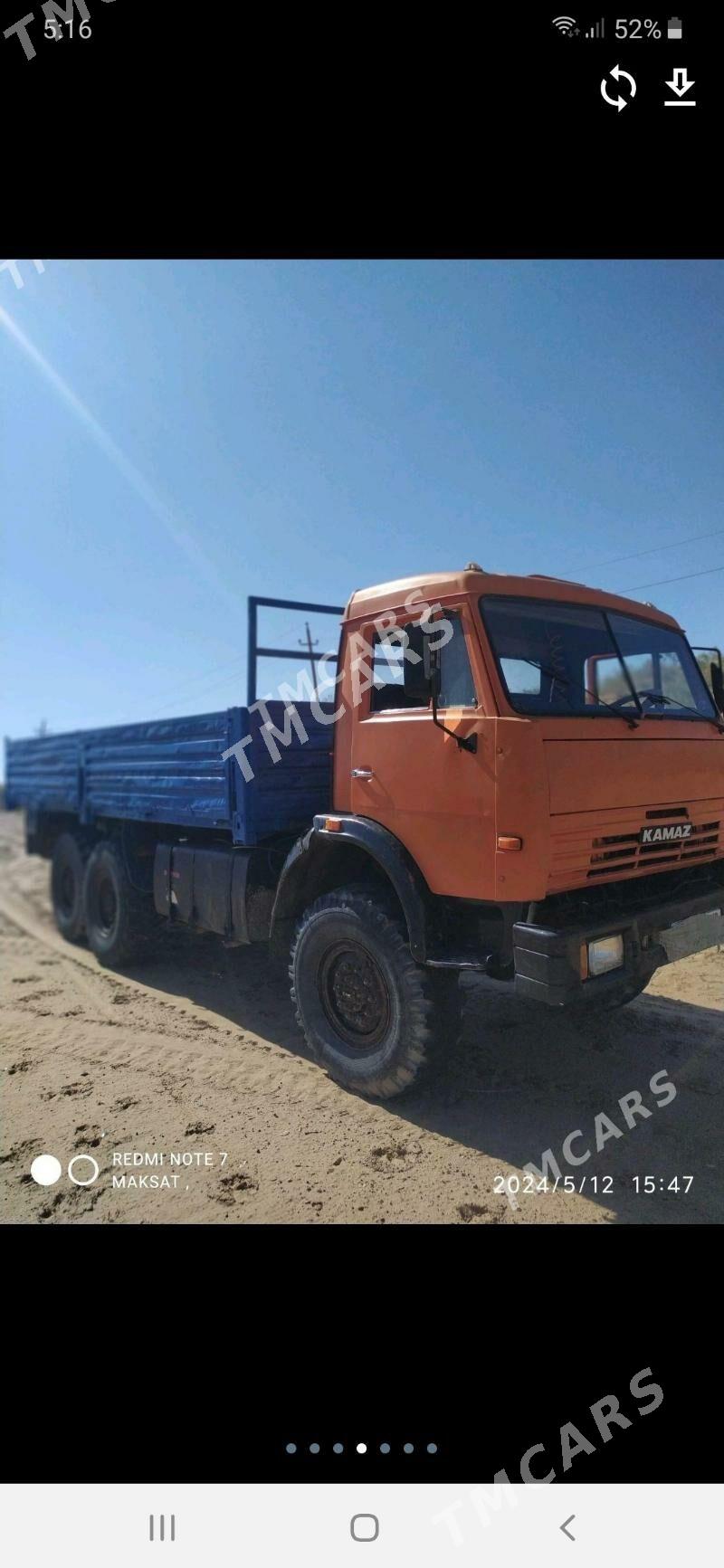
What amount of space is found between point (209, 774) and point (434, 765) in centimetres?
191

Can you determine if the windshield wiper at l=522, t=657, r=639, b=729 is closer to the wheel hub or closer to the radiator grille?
the radiator grille

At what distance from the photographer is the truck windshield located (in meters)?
2.90

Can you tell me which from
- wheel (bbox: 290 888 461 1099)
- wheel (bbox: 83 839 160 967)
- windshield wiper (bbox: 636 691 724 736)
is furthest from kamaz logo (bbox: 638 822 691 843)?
wheel (bbox: 83 839 160 967)

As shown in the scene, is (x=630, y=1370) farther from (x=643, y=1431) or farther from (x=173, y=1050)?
(x=173, y=1050)

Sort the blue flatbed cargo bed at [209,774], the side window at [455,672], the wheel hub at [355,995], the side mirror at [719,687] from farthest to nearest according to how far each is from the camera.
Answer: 1. the blue flatbed cargo bed at [209,774]
2. the side mirror at [719,687]
3. the wheel hub at [355,995]
4. the side window at [455,672]

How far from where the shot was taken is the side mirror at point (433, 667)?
115 inches

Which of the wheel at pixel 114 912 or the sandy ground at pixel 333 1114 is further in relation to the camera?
the wheel at pixel 114 912

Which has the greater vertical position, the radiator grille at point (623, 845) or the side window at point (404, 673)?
the side window at point (404, 673)
